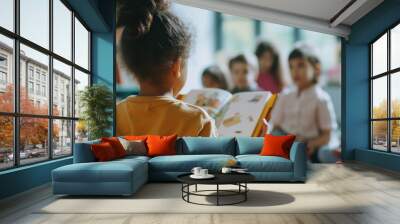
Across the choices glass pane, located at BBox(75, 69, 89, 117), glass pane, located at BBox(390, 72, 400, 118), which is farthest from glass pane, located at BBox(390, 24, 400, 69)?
glass pane, located at BBox(75, 69, 89, 117)

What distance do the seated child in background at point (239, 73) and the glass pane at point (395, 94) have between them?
120 inches

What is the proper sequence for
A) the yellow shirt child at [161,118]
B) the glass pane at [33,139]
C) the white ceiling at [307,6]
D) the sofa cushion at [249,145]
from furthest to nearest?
the yellow shirt child at [161,118] < the white ceiling at [307,6] < the sofa cushion at [249,145] < the glass pane at [33,139]

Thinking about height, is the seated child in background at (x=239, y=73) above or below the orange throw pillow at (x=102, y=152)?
above

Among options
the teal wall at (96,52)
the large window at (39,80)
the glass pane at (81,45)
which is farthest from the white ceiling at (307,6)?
the large window at (39,80)

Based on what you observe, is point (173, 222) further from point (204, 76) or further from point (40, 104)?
point (204, 76)

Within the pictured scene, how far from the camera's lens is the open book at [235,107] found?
9.08m

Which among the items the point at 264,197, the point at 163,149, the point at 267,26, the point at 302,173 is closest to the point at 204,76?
the point at 267,26

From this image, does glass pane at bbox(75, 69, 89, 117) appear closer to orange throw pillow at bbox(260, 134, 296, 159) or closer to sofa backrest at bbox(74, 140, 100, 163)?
sofa backrest at bbox(74, 140, 100, 163)

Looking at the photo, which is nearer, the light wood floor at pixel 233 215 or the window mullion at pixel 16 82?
the light wood floor at pixel 233 215

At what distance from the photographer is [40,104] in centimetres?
604

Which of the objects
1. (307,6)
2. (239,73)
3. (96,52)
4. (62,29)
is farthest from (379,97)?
(62,29)

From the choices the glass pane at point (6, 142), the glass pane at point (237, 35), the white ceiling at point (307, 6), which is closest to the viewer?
the glass pane at point (6, 142)

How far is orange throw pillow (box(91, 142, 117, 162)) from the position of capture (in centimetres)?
578

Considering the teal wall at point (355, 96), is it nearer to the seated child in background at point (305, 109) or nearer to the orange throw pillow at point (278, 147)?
the seated child in background at point (305, 109)
